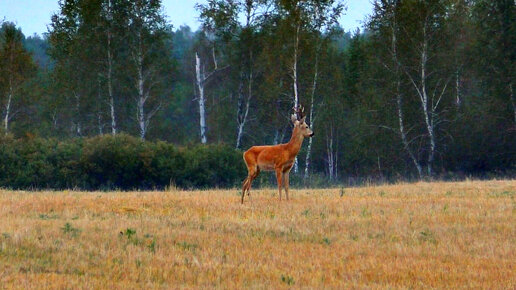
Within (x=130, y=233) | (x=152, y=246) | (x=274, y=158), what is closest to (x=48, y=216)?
(x=130, y=233)

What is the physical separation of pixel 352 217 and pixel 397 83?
2369 centimetres

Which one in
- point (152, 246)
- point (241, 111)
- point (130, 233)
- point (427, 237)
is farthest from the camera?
point (241, 111)

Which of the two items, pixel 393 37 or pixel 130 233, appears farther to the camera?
pixel 393 37

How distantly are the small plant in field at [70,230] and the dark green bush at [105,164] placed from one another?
684 inches

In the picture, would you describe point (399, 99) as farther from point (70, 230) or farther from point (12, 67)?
point (70, 230)

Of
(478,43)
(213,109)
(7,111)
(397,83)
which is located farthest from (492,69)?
(7,111)

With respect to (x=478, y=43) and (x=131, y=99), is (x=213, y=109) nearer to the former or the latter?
(x=131, y=99)

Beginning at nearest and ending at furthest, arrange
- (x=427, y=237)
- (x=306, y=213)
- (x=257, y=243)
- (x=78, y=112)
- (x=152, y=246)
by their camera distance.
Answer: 1. (x=152, y=246)
2. (x=257, y=243)
3. (x=427, y=237)
4. (x=306, y=213)
5. (x=78, y=112)

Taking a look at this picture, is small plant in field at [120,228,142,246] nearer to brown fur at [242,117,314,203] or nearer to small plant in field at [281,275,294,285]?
small plant in field at [281,275,294,285]

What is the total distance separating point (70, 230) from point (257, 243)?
321cm

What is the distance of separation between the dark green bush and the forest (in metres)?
0.09

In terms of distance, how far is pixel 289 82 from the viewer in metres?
40.0

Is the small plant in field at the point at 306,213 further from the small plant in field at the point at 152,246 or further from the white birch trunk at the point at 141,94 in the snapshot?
the white birch trunk at the point at 141,94

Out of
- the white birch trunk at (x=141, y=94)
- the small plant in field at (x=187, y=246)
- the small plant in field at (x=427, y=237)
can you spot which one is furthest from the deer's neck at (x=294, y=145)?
the white birch trunk at (x=141, y=94)
